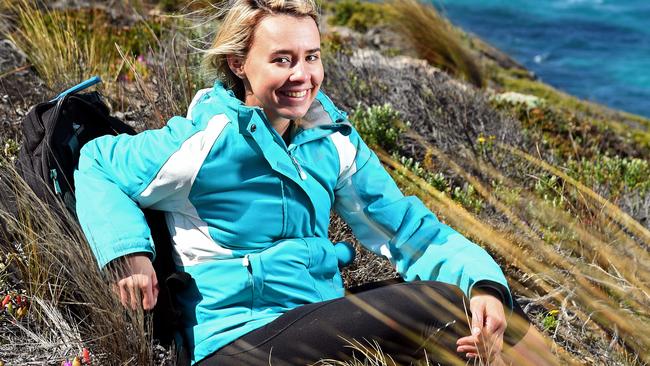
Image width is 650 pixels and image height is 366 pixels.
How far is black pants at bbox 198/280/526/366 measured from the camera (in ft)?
8.58

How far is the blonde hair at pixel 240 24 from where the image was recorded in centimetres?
281

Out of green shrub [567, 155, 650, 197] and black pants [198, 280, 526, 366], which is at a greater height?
black pants [198, 280, 526, 366]

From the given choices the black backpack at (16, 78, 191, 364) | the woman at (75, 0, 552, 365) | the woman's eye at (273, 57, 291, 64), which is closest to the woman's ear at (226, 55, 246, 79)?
the woman at (75, 0, 552, 365)

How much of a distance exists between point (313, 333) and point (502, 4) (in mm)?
20975

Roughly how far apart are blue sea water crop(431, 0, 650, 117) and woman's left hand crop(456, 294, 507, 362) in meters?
13.3

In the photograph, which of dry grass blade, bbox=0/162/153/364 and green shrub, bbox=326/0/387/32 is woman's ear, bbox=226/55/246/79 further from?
green shrub, bbox=326/0/387/32

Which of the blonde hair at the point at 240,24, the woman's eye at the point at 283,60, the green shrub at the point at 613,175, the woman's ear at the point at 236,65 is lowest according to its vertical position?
the green shrub at the point at 613,175

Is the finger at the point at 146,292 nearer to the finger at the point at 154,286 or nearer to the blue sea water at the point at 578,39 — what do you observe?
the finger at the point at 154,286

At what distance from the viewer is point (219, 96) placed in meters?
2.86

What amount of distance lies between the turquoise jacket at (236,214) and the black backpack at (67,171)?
0.19 feet

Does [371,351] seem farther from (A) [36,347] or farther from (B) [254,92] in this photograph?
(A) [36,347]

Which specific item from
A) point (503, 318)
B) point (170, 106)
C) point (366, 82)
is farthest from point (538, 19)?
point (503, 318)

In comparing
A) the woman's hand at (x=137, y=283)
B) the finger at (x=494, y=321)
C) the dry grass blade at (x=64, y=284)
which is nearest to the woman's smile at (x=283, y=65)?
the woman's hand at (x=137, y=283)

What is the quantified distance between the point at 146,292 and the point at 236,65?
2.69ft
